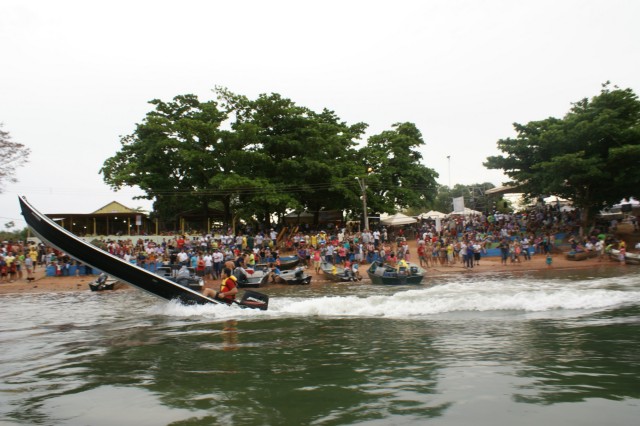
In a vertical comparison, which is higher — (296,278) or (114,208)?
(114,208)

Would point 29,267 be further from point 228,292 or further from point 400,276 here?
point 400,276

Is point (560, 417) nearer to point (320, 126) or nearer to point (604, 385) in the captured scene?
point (604, 385)

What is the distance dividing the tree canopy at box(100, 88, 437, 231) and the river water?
78.6 ft

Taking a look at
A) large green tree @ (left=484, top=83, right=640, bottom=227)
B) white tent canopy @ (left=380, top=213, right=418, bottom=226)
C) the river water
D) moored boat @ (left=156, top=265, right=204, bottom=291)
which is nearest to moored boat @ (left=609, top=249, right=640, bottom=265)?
large green tree @ (left=484, top=83, right=640, bottom=227)

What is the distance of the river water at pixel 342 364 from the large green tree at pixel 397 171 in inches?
1149

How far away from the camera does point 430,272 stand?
85.6ft

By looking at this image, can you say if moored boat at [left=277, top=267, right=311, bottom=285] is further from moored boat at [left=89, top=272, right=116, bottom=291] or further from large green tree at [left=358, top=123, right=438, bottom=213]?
large green tree at [left=358, top=123, right=438, bottom=213]

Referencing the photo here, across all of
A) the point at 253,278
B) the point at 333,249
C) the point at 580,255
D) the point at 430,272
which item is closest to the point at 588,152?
the point at 580,255

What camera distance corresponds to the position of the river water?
5598mm

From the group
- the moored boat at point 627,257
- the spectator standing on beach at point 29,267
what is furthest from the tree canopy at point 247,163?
the moored boat at point 627,257

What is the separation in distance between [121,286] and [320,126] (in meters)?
22.4

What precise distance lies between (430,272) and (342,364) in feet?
63.1

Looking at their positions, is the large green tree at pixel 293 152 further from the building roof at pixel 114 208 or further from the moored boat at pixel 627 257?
the moored boat at pixel 627 257

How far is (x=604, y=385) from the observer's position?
614cm
